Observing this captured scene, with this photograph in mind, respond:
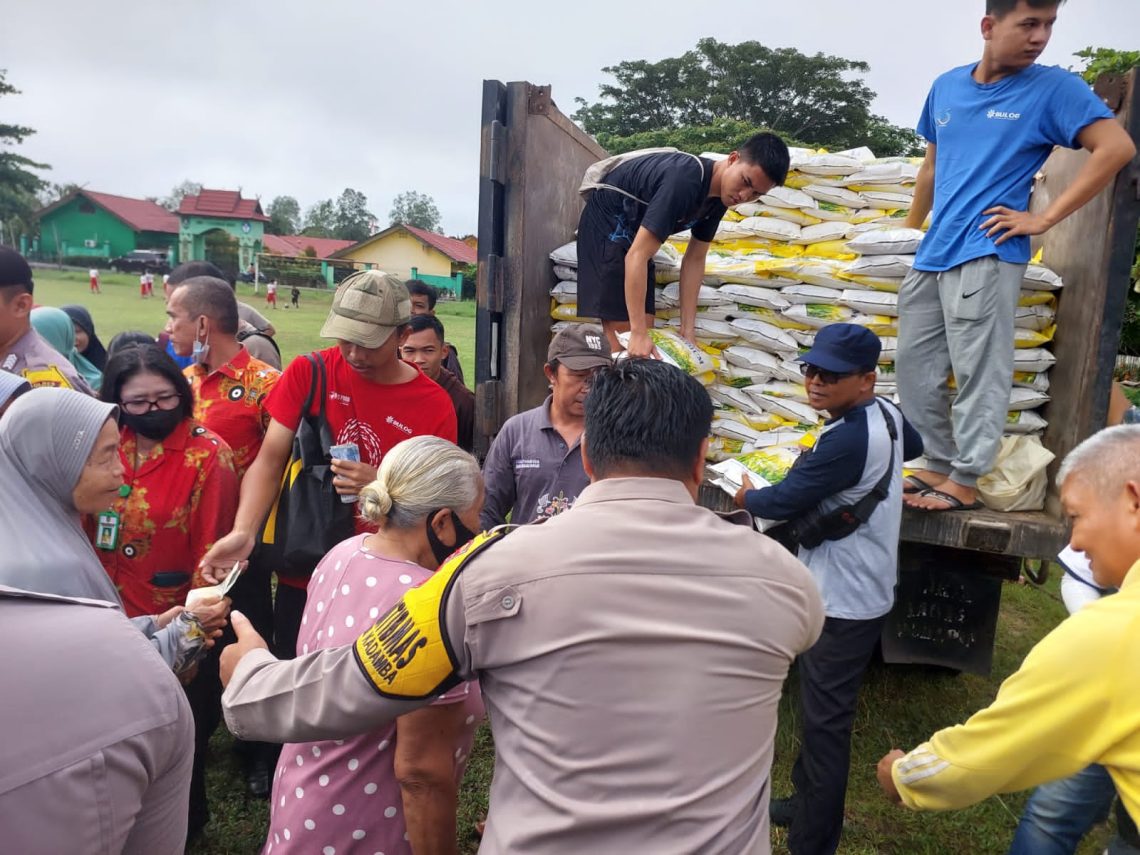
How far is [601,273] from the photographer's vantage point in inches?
125

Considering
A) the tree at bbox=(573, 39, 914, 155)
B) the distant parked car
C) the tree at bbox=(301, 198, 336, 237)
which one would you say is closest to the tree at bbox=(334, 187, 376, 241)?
the tree at bbox=(301, 198, 336, 237)

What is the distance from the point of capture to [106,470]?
5.92 feet

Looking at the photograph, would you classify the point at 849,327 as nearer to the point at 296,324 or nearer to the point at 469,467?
the point at 469,467

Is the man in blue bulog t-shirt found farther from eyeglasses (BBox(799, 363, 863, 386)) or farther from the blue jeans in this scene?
the blue jeans

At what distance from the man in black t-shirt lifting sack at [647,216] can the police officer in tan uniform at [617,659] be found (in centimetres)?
173

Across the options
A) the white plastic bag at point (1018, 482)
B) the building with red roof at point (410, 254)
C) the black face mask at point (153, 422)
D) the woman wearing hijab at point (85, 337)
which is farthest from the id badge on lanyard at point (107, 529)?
the building with red roof at point (410, 254)

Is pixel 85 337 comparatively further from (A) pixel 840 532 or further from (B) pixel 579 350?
(A) pixel 840 532

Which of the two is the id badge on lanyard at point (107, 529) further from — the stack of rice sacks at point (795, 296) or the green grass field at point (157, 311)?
the green grass field at point (157, 311)

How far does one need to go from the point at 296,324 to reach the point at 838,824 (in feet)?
70.6

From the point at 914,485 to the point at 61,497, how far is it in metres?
2.64

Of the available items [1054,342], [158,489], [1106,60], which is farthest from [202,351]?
[1106,60]

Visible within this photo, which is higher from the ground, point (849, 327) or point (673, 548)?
point (849, 327)

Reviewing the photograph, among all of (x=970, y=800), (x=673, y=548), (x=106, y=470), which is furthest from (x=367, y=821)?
(x=970, y=800)

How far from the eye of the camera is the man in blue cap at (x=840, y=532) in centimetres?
236
